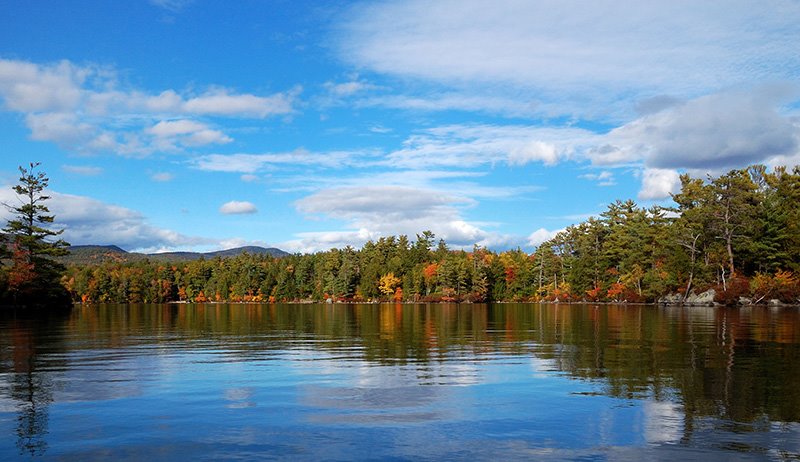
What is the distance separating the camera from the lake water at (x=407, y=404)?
10.7 meters

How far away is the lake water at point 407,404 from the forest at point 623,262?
222 feet

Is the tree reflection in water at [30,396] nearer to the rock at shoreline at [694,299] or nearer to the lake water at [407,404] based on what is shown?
the lake water at [407,404]

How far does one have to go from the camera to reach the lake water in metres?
10.7

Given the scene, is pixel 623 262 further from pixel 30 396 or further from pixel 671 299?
pixel 30 396

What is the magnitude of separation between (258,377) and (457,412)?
782 centimetres

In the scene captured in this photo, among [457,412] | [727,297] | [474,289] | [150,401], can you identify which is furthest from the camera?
[474,289]

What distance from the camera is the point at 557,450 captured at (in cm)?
1055

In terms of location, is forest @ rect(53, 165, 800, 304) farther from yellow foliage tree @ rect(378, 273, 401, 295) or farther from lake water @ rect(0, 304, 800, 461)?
lake water @ rect(0, 304, 800, 461)

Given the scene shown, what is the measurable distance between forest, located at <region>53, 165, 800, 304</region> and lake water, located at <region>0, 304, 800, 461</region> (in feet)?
222

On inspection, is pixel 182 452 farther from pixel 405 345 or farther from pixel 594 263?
pixel 594 263

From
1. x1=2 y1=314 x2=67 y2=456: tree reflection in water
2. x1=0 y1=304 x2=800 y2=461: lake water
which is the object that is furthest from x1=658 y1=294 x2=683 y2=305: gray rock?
x1=2 y1=314 x2=67 y2=456: tree reflection in water

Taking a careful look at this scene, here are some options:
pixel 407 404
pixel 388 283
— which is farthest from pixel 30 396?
pixel 388 283

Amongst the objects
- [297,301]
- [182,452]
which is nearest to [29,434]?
[182,452]

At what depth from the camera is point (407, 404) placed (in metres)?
14.5
